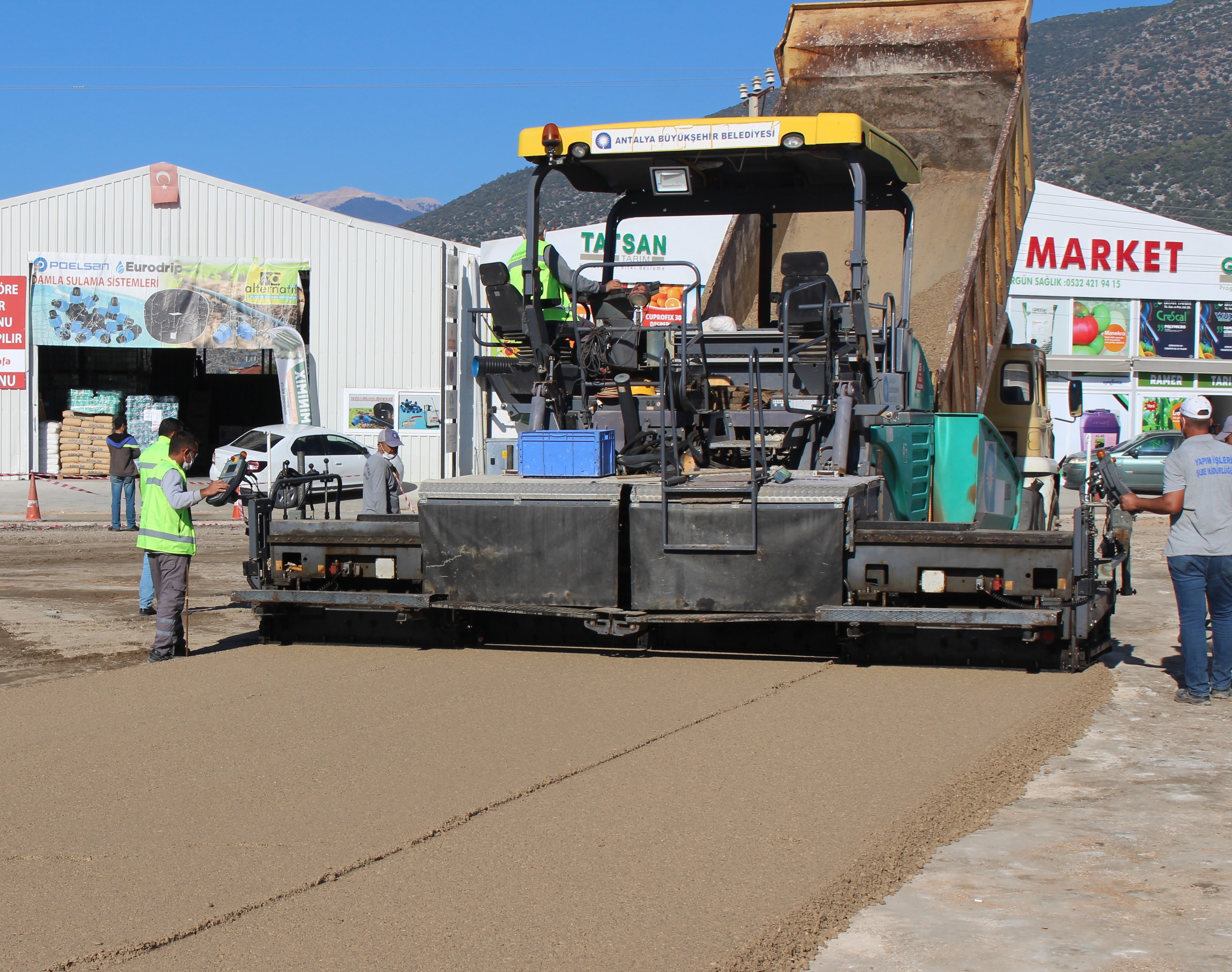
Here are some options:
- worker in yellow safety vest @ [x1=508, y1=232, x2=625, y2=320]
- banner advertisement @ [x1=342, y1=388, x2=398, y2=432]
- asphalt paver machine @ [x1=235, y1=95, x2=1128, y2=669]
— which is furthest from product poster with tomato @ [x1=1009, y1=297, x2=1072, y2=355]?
worker in yellow safety vest @ [x1=508, y1=232, x2=625, y2=320]

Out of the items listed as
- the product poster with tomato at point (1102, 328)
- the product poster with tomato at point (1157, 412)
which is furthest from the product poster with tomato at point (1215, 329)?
the product poster with tomato at point (1102, 328)

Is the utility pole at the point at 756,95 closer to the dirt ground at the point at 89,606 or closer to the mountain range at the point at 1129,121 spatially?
the dirt ground at the point at 89,606

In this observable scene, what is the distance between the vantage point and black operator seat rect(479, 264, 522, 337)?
825cm

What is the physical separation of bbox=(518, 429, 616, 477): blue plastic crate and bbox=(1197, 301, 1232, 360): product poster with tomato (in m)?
29.8

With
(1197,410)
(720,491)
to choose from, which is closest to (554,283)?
(720,491)

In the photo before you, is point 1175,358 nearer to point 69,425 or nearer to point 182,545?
point 69,425

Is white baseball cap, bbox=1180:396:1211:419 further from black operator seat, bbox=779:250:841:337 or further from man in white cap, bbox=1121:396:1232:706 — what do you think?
black operator seat, bbox=779:250:841:337

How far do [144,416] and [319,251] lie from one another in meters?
5.63

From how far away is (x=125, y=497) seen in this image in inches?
746

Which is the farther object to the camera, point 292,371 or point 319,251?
point 319,251

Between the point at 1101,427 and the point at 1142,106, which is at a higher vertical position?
the point at 1142,106

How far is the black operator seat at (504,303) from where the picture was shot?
825 centimetres

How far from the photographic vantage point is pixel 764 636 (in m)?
8.02

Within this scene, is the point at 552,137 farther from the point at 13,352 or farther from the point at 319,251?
the point at 13,352
